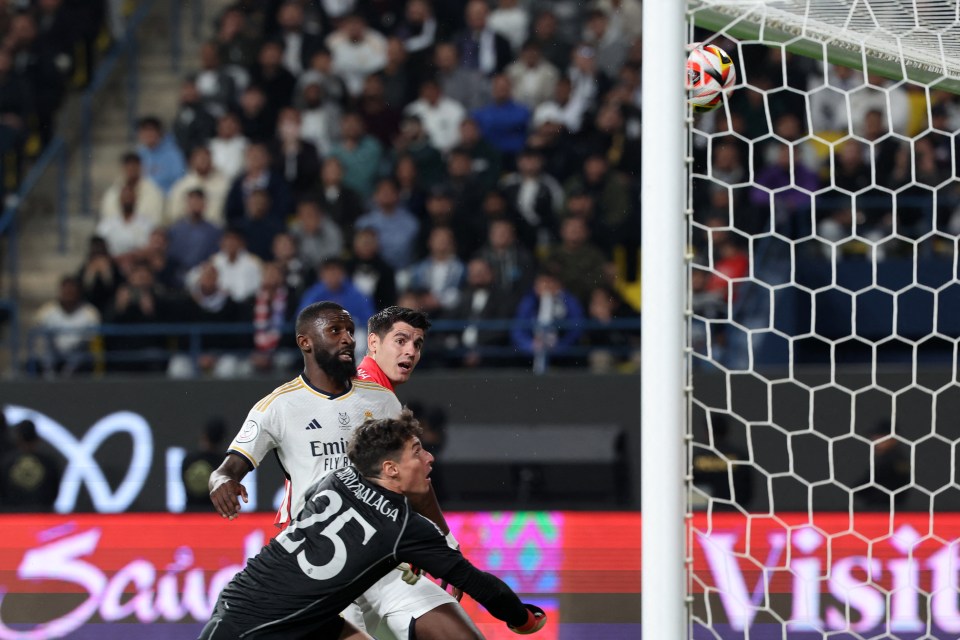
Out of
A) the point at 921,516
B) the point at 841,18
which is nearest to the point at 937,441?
the point at 921,516

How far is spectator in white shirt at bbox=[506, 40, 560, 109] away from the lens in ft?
34.5

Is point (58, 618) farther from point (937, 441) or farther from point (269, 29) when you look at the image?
point (269, 29)

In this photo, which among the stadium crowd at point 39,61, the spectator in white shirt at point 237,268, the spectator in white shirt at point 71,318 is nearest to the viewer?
the spectator in white shirt at point 237,268

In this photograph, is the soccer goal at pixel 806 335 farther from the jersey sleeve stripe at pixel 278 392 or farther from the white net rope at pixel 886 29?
the jersey sleeve stripe at pixel 278 392

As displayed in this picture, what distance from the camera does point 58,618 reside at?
707 centimetres

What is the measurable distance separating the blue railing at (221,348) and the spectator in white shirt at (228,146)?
161 cm

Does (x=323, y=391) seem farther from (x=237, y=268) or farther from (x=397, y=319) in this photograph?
(x=237, y=268)

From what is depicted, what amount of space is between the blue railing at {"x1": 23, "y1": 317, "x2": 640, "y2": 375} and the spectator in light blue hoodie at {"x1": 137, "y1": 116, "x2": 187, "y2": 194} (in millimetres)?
1538

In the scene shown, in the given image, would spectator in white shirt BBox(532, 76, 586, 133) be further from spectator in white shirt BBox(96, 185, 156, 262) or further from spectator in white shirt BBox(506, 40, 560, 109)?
spectator in white shirt BBox(96, 185, 156, 262)

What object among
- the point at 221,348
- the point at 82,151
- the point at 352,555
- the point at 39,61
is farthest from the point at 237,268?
the point at 352,555

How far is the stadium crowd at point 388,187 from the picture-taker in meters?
9.25

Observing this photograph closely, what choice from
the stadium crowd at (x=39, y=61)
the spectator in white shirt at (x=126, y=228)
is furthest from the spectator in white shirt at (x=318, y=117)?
the stadium crowd at (x=39, y=61)

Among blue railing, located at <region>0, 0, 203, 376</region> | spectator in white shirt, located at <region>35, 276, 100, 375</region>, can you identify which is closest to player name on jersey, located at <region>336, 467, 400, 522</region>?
spectator in white shirt, located at <region>35, 276, 100, 375</region>

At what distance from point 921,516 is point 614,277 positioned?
2898 mm
